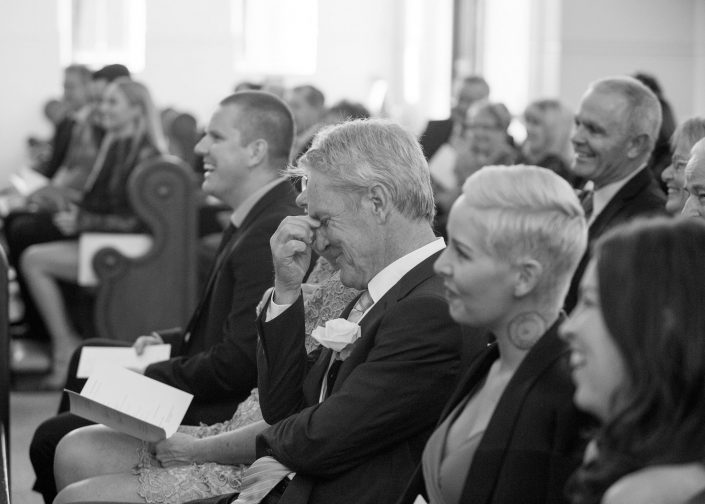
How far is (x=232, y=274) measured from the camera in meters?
3.29

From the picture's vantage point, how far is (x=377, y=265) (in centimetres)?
244

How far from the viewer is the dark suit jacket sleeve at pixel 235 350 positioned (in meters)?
3.09

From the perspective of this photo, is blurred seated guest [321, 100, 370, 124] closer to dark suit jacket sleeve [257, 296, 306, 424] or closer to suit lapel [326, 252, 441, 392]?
dark suit jacket sleeve [257, 296, 306, 424]

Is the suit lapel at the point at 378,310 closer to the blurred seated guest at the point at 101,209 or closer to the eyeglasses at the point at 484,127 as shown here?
the blurred seated guest at the point at 101,209

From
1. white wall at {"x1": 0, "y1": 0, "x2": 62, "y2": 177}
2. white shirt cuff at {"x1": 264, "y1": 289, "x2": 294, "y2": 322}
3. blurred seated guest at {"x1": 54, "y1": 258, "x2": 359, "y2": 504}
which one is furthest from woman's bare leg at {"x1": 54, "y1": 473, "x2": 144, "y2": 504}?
white wall at {"x1": 0, "y1": 0, "x2": 62, "y2": 177}

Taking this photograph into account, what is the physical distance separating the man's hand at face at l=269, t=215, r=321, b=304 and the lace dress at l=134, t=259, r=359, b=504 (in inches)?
9.6

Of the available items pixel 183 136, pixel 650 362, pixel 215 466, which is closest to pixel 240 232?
pixel 215 466

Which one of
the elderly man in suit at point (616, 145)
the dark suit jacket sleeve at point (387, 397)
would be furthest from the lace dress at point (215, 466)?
the elderly man in suit at point (616, 145)

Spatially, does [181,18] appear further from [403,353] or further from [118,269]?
[403,353]

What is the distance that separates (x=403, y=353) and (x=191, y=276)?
3899 millimetres

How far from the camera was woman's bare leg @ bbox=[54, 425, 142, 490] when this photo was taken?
2.96 m

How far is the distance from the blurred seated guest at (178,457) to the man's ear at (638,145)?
1353mm

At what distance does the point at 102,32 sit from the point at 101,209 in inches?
275

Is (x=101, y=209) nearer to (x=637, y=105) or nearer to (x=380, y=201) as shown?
(x=637, y=105)
